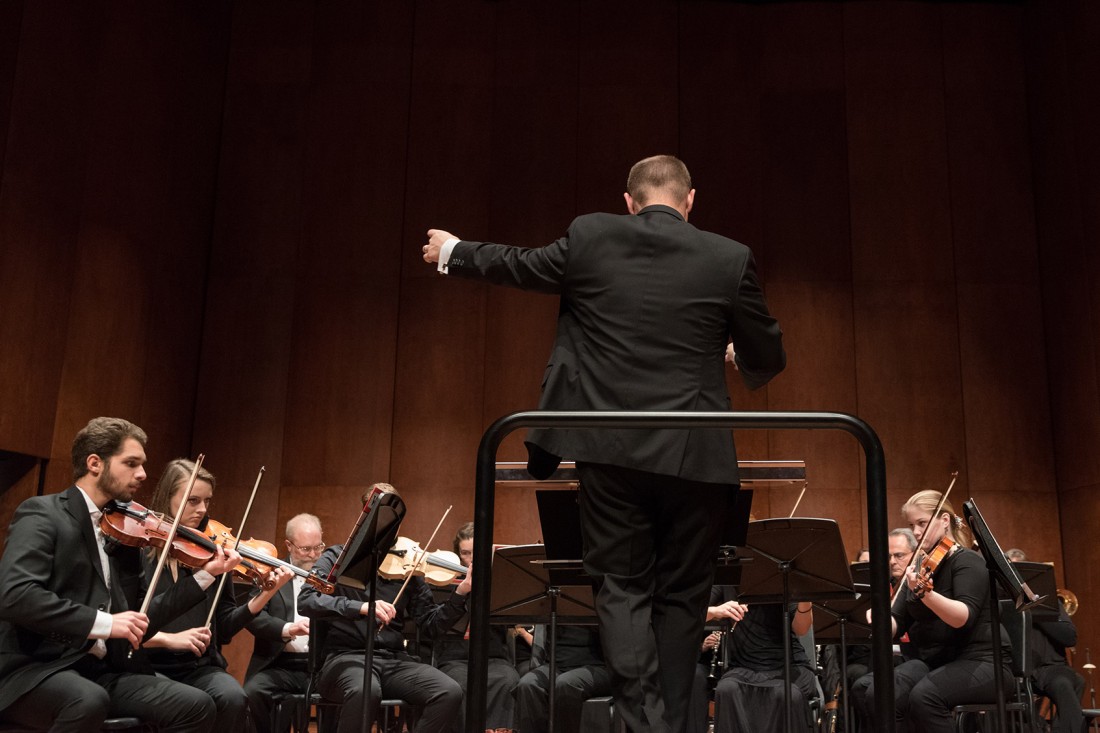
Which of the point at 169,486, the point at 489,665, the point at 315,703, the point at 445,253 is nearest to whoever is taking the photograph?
the point at 445,253

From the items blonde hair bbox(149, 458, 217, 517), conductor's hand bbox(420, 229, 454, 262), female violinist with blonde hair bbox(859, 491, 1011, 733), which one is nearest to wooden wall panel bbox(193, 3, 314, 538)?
blonde hair bbox(149, 458, 217, 517)

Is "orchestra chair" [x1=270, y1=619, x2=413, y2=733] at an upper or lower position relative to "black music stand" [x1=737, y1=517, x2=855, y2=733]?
lower

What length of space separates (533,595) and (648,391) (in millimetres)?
2134

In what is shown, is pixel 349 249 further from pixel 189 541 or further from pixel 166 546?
pixel 166 546

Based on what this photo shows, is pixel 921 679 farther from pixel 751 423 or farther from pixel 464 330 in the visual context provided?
pixel 464 330

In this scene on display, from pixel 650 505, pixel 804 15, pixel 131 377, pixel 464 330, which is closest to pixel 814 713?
pixel 650 505

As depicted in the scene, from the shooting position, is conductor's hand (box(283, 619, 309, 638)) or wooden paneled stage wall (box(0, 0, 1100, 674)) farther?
wooden paneled stage wall (box(0, 0, 1100, 674))

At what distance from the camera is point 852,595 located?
163 inches

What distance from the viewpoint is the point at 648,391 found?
2.58 m

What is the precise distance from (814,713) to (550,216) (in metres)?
4.54

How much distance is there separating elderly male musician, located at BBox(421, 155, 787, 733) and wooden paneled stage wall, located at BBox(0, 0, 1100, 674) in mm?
5299

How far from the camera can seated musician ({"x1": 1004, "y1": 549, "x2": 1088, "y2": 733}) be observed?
17.5 ft

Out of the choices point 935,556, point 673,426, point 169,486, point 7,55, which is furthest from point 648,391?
point 7,55

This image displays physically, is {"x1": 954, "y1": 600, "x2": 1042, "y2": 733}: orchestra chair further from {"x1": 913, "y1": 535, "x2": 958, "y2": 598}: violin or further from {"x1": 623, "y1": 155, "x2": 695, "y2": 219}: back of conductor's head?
{"x1": 623, "y1": 155, "x2": 695, "y2": 219}: back of conductor's head
